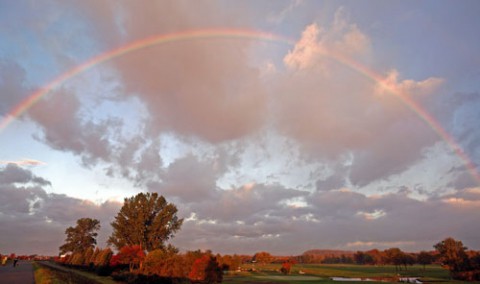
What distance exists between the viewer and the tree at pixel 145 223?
88688mm

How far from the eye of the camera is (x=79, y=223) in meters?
137

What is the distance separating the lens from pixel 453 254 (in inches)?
3831

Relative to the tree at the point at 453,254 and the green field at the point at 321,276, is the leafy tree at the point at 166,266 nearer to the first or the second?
the green field at the point at 321,276

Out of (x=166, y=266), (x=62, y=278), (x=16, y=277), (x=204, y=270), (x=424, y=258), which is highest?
(x=424, y=258)

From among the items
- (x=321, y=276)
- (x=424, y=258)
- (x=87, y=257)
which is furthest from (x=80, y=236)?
(x=424, y=258)

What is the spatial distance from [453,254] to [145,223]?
87.9 metres

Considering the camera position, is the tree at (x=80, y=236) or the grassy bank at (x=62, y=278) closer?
the grassy bank at (x=62, y=278)

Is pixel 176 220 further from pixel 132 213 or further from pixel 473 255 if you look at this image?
pixel 473 255

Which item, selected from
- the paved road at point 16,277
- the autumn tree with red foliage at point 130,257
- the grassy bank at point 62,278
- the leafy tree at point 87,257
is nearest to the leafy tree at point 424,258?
the autumn tree with red foliage at point 130,257

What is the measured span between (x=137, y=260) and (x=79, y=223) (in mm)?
80476

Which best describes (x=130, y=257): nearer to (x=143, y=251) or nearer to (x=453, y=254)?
(x=143, y=251)

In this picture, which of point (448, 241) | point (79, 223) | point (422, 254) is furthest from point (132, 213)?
point (422, 254)

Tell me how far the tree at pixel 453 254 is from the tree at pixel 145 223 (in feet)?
255

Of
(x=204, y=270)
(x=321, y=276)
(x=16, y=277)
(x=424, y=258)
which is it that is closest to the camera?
(x=16, y=277)
